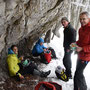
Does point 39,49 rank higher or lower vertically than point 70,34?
lower

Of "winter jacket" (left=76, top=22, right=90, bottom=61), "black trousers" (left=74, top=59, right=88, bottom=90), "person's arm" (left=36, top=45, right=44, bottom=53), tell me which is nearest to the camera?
"winter jacket" (left=76, top=22, right=90, bottom=61)

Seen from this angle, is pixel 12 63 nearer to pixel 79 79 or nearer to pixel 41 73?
pixel 41 73

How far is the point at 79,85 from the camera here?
11.0 ft

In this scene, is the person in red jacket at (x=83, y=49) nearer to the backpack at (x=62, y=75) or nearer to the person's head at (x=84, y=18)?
the person's head at (x=84, y=18)

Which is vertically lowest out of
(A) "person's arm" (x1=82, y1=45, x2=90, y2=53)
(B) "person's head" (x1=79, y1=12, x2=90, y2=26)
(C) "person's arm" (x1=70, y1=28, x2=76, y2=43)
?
(A) "person's arm" (x1=82, y1=45, x2=90, y2=53)

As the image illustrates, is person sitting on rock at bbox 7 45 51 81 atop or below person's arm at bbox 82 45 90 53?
below

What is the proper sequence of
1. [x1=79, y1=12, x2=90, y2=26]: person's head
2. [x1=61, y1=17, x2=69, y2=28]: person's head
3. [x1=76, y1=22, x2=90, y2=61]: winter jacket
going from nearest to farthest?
[x1=79, y1=12, x2=90, y2=26]: person's head < [x1=76, y1=22, x2=90, y2=61]: winter jacket < [x1=61, y1=17, x2=69, y2=28]: person's head

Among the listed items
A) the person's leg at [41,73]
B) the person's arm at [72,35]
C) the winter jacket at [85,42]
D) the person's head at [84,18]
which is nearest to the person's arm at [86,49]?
the winter jacket at [85,42]

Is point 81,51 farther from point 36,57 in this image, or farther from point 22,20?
point 36,57

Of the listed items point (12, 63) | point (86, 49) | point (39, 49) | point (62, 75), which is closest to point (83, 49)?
point (86, 49)

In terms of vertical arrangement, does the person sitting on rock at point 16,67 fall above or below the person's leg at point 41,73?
above

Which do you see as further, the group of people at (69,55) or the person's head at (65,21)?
the person's head at (65,21)

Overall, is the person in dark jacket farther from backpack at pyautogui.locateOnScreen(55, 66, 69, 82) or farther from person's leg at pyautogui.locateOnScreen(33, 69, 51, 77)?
person's leg at pyautogui.locateOnScreen(33, 69, 51, 77)

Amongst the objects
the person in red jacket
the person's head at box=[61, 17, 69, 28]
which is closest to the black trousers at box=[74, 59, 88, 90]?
the person in red jacket
